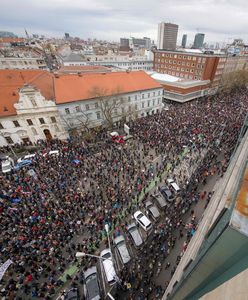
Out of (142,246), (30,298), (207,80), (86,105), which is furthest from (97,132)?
(207,80)

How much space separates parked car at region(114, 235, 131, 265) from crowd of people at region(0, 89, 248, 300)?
0.84 metres

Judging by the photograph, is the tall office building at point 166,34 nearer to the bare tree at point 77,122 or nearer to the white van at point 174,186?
the bare tree at point 77,122

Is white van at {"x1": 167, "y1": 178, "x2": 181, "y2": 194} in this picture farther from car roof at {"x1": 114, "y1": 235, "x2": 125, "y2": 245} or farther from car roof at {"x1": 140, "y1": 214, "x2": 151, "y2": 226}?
car roof at {"x1": 114, "y1": 235, "x2": 125, "y2": 245}

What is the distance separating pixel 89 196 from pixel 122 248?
23.3 feet

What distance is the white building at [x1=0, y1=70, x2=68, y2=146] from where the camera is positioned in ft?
83.0

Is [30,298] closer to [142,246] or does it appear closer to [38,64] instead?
[142,246]

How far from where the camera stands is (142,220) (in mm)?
15289

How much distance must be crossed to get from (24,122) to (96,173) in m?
16.6

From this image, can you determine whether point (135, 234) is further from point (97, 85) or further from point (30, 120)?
point (97, 85)

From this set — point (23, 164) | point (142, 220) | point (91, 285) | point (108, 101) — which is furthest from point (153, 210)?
point (108, 101)

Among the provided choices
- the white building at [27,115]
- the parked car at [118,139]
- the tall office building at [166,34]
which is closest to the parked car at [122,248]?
the parked car at [118,139]

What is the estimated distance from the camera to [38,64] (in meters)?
64.6

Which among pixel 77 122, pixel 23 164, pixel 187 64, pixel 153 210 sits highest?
pixel 187 64

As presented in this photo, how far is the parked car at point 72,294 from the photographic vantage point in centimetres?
1057
